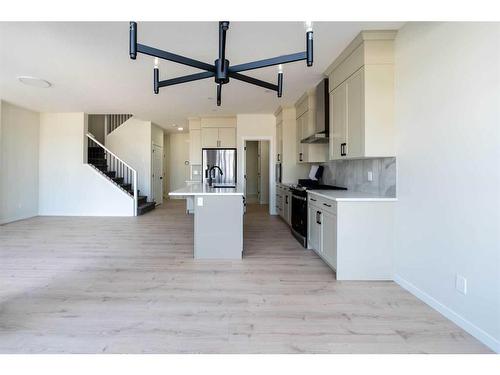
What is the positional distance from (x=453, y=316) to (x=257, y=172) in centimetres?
946

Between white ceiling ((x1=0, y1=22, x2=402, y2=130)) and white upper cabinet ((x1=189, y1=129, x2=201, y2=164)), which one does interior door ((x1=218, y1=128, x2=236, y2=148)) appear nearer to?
white upper cabinet ((x1=189, y1=129, x2=201, y2=164))

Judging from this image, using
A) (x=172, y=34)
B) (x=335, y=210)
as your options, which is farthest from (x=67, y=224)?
(x=335, y=210)

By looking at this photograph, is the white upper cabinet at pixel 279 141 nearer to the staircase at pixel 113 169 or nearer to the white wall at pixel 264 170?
the white wall at pixel 264 170

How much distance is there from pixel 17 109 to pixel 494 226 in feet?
28.0

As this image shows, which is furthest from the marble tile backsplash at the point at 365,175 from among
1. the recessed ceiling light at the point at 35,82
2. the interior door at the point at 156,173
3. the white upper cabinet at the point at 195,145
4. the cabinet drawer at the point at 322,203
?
the interior door at the point at 156,173

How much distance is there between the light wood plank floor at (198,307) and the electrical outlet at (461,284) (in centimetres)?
27

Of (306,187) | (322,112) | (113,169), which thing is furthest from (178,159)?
(322,112)

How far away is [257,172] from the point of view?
1140cm

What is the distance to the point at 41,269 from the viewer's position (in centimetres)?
332

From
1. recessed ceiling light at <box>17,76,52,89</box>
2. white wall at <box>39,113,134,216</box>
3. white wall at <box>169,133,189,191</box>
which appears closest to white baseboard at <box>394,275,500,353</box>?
recessed ceiling light at <box>17,76,52,89</box>

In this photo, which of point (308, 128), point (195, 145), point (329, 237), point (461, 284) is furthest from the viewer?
point (195, 145)

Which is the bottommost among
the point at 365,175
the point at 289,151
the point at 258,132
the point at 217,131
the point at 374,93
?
the point at 365,175

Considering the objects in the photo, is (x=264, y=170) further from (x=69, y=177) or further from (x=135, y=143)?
(x=69, y=177)
